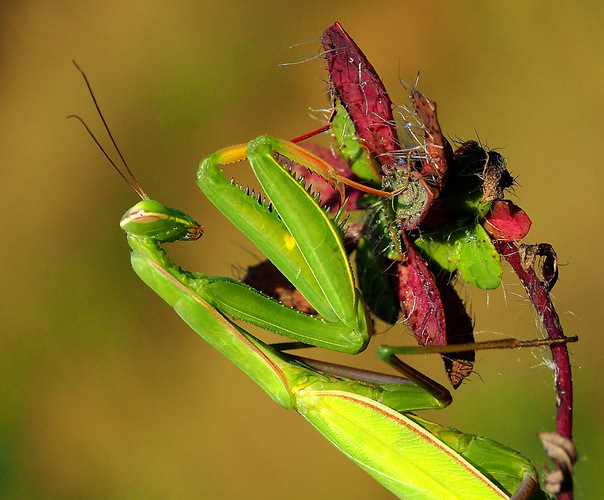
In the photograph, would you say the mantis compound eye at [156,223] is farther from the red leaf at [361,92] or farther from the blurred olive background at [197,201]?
the blurred olive background at [197,201]

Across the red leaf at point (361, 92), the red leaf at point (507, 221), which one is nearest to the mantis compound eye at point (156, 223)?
the red leaf at point (361, 92)

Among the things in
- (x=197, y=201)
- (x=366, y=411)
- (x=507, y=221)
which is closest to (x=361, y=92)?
(x=507, y=221)

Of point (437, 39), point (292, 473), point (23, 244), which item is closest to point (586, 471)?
point (292, 473)

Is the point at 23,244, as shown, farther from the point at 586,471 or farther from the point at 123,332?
the point at 586,471

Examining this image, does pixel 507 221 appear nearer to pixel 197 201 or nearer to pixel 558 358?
pixel 558 358

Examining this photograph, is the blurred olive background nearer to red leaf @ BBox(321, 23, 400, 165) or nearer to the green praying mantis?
the green praying mantis

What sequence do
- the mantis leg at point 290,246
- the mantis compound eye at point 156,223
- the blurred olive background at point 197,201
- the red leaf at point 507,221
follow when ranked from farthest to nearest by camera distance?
the blurred olive background at point 197,201 → the mantis compound eye at point 156,223 → the mantis leg at point 290,246 → the red leaf at point 507,221
